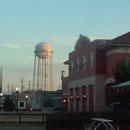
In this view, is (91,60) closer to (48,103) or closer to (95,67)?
(95,67)

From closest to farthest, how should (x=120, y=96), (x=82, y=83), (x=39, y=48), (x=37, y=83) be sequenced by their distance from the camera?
(x=120, y=96) → (x=82, y=83) → (x=39, y=48) → (x=37, y=83)

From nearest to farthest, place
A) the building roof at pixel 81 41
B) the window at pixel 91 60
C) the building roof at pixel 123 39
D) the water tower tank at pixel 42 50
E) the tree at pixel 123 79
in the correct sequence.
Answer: the tree at pixel 123 79, the building roof at pixel 123 39, the window at pixel 91 60, the building roof at pixel 81 41, the water tower tank at pixel 42 50

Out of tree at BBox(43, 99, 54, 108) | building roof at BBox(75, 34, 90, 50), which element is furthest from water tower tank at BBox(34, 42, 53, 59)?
building roof at BBox(75, 34, 90, 50)

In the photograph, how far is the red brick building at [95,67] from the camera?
51.3 m

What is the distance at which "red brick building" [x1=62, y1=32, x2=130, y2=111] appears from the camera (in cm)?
5134

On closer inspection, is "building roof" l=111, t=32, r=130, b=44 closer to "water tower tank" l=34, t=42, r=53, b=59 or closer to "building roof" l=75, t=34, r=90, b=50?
"building roof" l=75, t=34, r=90, b=50

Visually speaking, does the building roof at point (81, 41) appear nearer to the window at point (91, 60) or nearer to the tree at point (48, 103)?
the window at point (91, 60)

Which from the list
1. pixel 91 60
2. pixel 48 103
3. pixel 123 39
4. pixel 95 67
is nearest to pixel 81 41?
pixel 91 60

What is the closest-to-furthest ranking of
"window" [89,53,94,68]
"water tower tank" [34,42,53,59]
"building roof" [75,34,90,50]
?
1. "window" [89,53,94,68]
2. "building roof" [75,34,90,50]
3. "water tower tank" [34,42,53,59]

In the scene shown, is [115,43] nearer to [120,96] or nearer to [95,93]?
[95,93]

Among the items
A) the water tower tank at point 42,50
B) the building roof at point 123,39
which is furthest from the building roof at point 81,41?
the water tower tank at point 42,50

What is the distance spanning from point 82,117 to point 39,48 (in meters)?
60.5

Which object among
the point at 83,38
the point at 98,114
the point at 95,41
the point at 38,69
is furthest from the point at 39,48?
→ the point at 98,114

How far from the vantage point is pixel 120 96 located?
39.8 m
